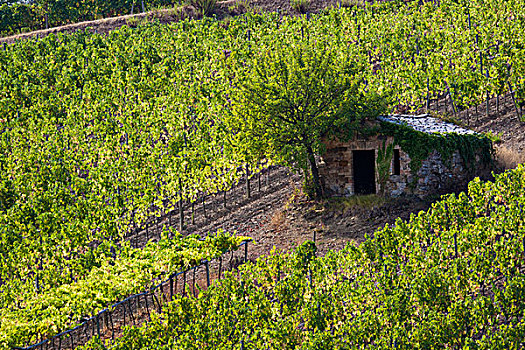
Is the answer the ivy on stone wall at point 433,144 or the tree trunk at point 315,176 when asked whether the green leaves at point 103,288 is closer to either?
the tree trunk at point 315,176

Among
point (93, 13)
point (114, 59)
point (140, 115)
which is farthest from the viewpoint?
point (93, 13)

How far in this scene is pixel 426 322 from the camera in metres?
14.3

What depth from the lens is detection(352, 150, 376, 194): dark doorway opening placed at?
2407 cm

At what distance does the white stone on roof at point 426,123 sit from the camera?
78.0 feet

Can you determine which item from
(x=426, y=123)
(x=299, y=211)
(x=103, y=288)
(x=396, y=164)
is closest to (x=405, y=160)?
(x=396, y=164)

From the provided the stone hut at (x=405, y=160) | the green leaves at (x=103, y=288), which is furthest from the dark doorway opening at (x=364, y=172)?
the green leaves at (x=103, y=288)

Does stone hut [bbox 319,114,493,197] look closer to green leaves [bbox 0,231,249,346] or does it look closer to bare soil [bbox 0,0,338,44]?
green leaves [bbox 0,231,249,346]

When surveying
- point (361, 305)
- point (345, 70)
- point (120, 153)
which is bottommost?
point (361, 305)

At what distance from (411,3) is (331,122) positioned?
18.6 metres

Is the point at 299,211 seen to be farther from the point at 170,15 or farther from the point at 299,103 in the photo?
the point at 170,15

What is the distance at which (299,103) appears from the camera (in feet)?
78.8

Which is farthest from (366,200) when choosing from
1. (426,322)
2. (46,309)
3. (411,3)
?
(411,3)

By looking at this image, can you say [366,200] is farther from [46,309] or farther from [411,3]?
[411,3]

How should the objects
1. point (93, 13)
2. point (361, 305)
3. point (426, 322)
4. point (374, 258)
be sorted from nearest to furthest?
point (426, 322), point (361, 305), point (374, 258), point (93, 13)
